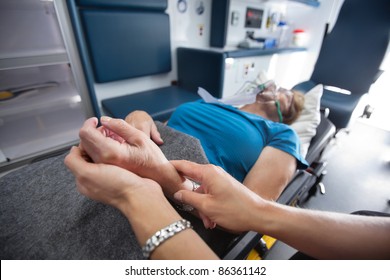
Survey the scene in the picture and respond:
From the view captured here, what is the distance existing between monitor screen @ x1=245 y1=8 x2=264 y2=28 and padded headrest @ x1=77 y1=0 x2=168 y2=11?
121 cm

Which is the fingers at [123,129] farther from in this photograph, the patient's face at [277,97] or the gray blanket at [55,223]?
the patient's face at [277,97]

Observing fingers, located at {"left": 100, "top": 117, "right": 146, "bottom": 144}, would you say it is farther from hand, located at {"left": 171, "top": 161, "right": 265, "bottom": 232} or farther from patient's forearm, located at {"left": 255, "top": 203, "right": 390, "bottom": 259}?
patient's forearm, located at {"left": 255, "top": 203, "right": 390, "bottom": 259}

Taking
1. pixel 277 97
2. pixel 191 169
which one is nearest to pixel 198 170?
pixel 191 169

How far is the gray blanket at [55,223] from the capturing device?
0.47 metres

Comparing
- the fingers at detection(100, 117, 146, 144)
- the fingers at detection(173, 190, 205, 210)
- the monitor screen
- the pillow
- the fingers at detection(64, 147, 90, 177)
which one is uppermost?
the monitor screen

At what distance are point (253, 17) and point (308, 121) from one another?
6.12 ft

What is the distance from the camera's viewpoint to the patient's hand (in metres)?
0.47

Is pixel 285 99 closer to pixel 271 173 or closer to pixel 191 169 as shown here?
pixel 271 173

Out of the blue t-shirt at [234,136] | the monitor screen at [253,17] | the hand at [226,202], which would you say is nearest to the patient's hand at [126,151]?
the hand at [226,202]

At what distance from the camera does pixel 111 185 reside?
16.7 inches

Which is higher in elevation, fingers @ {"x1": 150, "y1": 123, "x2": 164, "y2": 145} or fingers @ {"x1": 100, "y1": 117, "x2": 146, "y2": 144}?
fingers @ {"x1": 100, "y1": 117, "x2": 146, "y2": 144}

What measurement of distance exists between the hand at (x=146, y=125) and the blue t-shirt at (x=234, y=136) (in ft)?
0.52

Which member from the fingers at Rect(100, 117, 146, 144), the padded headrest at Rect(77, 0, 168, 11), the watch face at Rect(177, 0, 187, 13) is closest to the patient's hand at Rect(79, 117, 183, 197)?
the fingers at Rect(100, 117, 146, 144)

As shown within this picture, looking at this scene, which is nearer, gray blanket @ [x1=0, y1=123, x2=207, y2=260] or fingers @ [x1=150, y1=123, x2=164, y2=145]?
gray blanket @ [x1=0, y1=123, x2=207, y2=260]
